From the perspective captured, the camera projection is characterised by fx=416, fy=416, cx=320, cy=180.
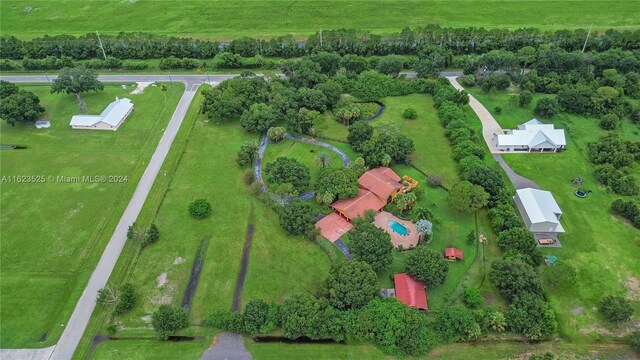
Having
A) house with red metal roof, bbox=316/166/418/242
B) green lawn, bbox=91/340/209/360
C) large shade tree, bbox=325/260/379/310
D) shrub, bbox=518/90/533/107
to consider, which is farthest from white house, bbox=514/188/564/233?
green lawn, bbox=91/340/209/360

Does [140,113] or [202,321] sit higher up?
[140,113]

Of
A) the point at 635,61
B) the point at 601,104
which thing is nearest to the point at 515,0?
the point at 635,61

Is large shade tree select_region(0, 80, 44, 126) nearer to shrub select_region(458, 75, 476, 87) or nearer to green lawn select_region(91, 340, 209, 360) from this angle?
green lawn select_region(91, 340, 209, 360)

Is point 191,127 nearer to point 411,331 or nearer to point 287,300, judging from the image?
point 287,300

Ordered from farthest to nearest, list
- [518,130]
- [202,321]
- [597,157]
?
[518,130] → [597,157] → [202,321]

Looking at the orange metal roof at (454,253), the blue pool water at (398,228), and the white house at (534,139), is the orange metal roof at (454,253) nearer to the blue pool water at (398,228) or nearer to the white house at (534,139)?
the blue pool water at (398,228)

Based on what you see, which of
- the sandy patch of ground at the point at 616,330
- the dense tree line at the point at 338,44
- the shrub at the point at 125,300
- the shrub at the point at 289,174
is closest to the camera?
the sandy patch of ground at the point at 616,330

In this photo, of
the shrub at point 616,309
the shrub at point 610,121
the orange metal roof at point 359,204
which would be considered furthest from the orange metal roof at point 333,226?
the shrub at point 610,121
